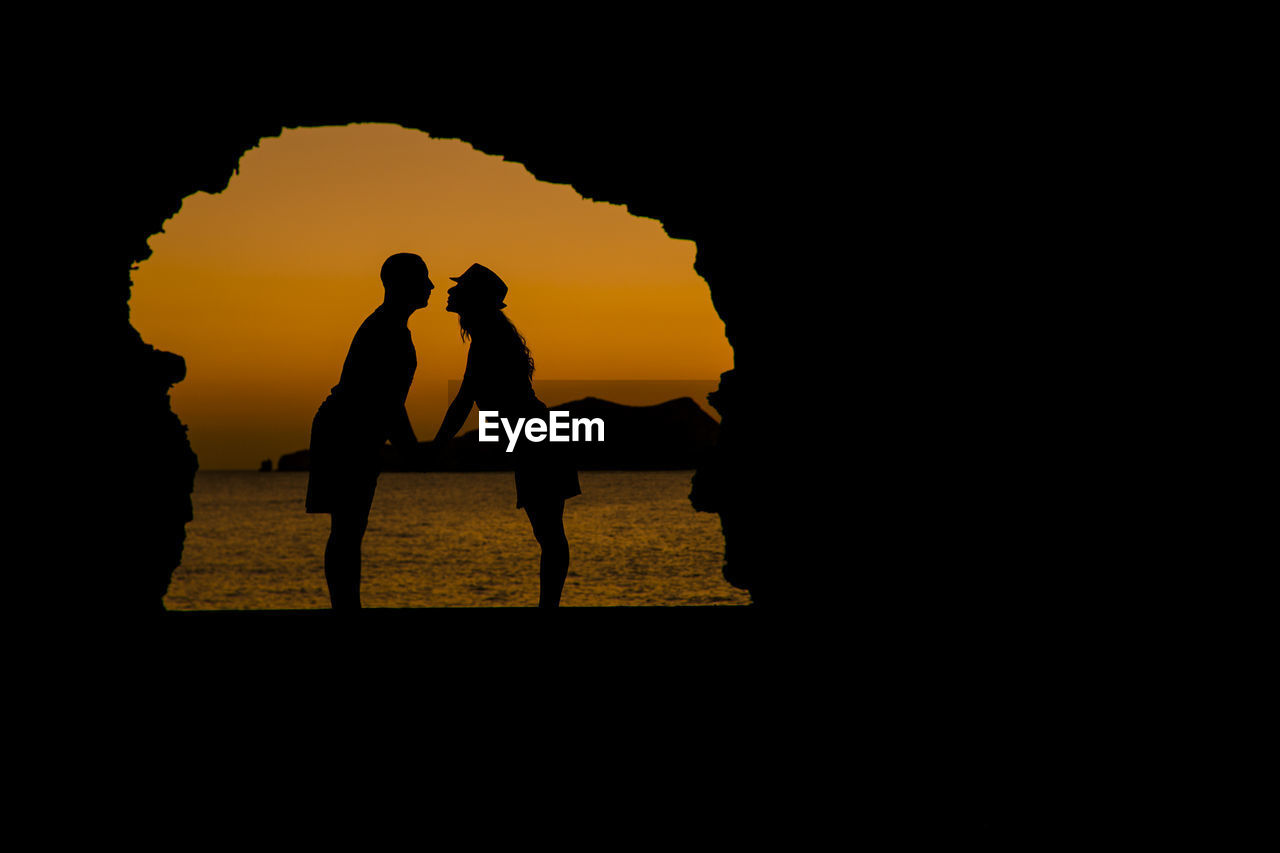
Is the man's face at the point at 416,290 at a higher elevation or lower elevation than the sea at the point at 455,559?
higher

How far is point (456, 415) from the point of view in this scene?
177 inches

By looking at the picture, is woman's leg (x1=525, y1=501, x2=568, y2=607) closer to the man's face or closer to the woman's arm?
the woman's arm

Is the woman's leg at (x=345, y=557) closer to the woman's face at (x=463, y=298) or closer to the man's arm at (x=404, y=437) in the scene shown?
the man's arm at (x=404, y=437)

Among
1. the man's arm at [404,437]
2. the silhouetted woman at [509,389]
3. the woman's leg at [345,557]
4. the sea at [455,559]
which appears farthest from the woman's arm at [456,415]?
the sea at [455,559]

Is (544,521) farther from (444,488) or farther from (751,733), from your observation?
(444,488)

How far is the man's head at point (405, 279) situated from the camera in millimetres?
4027

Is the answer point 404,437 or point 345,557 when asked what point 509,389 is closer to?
point 404,437

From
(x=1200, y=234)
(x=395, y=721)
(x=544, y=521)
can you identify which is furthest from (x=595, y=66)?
(x=395, y=721)

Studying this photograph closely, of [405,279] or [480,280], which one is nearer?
[405,279]

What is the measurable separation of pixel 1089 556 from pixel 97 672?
440cm

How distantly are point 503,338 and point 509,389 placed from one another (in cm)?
25

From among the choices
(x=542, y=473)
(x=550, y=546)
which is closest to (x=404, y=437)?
(x=542, y=473)

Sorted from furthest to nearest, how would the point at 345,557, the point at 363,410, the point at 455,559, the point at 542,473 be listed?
1. the point at 455,559
2. the point at 542,473
3. the point at 345,557
4. the point at 363,410

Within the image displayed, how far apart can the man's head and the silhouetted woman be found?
0.29 m
